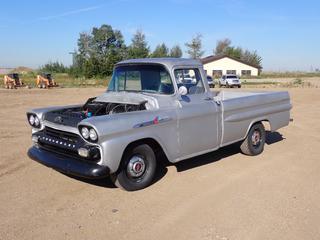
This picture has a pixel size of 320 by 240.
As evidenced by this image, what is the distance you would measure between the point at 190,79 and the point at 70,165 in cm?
262

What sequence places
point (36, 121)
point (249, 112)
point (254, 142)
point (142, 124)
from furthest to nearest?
1. point (254, 142)
2. point (249, 112)
3. point (36, 121)
4. point (142, 124)

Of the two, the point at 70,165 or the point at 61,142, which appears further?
the point at 61,142

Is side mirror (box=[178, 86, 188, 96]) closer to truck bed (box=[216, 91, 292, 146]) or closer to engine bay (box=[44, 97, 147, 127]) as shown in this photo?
engine bay (box=[44, 97, 147, 127])

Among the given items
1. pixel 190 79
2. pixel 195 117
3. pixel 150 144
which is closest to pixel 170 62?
pixel 190 79

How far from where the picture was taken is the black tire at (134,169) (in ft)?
16.6

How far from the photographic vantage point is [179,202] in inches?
189

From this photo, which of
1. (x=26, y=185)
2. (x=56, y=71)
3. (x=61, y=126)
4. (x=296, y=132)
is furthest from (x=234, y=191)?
(x=56, y=71)

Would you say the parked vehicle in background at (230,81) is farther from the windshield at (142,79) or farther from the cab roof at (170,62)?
the windshield at (142,79)

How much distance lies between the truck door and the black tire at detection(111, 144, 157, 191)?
0.57 metres

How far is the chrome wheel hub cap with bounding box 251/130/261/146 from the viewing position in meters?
7.31

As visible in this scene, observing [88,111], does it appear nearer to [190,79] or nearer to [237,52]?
[190,79]

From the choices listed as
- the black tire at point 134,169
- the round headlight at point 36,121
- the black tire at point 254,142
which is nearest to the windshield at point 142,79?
the black tire at point 134,169

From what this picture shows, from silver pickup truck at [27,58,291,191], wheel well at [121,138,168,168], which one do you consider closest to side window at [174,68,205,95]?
silver pickup truck at [27,58,291,191]

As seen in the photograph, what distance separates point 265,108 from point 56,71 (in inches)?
2981
